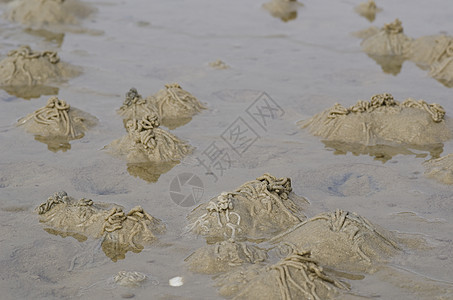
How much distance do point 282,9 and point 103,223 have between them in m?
9.95

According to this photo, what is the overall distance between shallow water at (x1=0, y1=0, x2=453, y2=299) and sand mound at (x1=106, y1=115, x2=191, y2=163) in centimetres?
17

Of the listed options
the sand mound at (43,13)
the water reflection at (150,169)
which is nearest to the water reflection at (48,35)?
the sand mound at (43,13)

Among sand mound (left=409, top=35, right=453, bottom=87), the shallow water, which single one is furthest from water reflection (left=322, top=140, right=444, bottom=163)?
sand mound (left=409, top=35, right=453, bottom=87)

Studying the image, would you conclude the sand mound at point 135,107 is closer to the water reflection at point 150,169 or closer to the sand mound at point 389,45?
the water reflection at point 150,169

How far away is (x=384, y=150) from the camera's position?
8.91 meters

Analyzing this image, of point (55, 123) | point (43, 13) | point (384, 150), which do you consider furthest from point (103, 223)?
point (43, 13)

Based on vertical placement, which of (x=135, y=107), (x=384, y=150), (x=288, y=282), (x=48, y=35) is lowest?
(x=48, y=35)

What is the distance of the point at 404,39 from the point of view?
1302 cm

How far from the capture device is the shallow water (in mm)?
6168

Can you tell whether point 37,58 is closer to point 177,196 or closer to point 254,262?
point 177,196

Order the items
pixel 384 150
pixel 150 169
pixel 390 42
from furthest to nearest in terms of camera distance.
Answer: pixel 390 42
pixel 384 150
pixel 150 169

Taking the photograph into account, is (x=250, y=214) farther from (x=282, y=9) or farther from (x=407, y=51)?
(x=282, y=9)

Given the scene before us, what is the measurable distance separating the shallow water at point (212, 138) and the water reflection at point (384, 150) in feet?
0.39

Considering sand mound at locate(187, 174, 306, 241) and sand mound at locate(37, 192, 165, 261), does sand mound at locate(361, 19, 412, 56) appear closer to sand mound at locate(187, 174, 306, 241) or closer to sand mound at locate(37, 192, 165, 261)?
sand mound at locate(187, 174, 306, 241)
